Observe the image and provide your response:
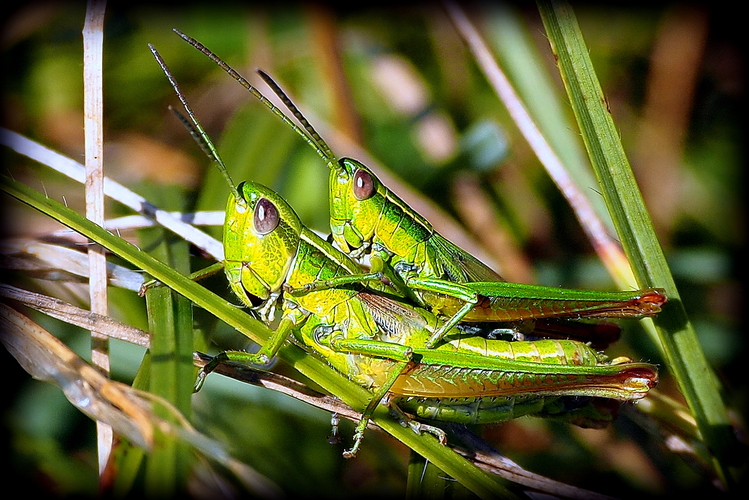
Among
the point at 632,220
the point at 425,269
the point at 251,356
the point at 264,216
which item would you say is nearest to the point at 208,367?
the point at 251,356

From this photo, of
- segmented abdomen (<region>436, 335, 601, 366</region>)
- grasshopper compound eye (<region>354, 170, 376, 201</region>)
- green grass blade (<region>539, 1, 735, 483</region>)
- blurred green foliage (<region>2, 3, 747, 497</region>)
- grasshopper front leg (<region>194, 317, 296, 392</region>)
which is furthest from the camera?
blurred green foliage (<region>2, 3, 747, 497</region>)

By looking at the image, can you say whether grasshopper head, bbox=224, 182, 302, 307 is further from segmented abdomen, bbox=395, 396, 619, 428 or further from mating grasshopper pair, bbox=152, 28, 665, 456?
segmented abdomen, bbox=395, 396, 619, 428

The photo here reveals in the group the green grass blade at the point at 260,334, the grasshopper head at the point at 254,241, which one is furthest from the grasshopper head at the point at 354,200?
the green grass blade at the point at 260,334

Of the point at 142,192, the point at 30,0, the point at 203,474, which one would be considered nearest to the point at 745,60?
the point at 142,192

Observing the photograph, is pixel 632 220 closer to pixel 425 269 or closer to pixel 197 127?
pixel 425 269

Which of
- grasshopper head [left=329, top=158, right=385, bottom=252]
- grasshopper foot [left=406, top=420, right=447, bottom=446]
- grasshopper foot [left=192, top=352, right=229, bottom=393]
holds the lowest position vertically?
grasshopper foot [left=192, top=352, right=229, bottom=393]

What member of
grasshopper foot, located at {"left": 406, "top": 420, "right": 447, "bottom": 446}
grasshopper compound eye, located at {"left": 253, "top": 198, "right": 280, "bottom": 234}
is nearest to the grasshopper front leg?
grasshopper compound eye, located at {"left": 253, "top": 198, "right": 280, "bottom": 234}
